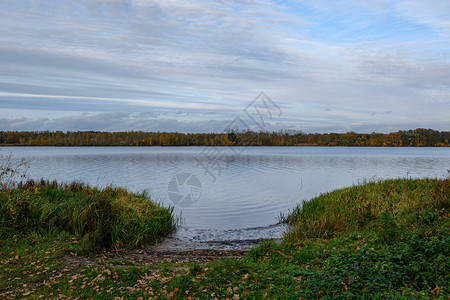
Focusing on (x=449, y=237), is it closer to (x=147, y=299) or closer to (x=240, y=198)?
(x=147, y=299)

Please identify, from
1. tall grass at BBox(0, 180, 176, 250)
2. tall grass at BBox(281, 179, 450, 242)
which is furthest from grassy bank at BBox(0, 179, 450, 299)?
tall grass at BBox(0, 180, 176, 250)

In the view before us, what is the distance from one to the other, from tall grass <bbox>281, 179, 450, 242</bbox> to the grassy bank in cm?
57

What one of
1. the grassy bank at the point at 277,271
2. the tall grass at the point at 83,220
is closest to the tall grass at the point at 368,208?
the grassy bank at the point at 277,271

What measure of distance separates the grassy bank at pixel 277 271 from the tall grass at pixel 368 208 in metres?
0.57

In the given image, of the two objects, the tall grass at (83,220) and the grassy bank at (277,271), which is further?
the tall grass at (83,220)

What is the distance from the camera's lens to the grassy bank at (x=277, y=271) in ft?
21.1

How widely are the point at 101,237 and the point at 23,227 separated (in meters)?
2.80

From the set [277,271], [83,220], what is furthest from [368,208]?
[83,220]

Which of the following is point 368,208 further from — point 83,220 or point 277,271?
point 83,220

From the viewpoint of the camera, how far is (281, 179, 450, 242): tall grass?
1143cm

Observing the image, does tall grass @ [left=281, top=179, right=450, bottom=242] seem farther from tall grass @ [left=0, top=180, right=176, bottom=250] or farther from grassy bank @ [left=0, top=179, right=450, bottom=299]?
tall grass @ [left=0, top=180, right=176, bottom=250]

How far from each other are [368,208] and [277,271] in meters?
7.93

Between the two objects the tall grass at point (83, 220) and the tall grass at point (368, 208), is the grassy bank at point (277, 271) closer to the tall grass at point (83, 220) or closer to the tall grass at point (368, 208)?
the tall grass at point (368, 208)

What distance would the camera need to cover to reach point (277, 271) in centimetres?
780
